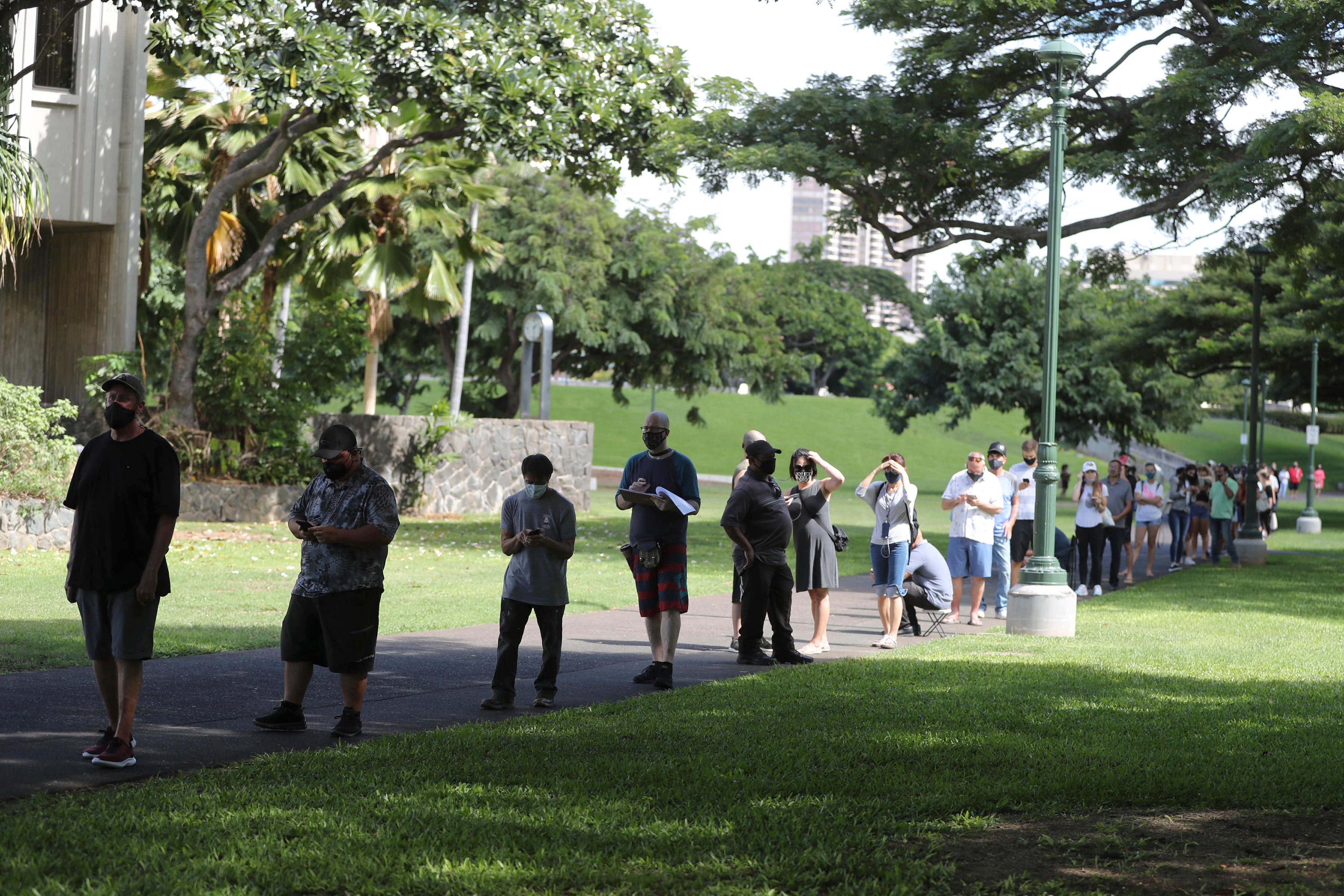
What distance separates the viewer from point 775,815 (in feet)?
18.1

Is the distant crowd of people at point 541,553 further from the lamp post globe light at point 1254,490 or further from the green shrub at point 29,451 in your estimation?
the lamp post globe light at point 1254,490

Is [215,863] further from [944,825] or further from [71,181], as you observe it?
[71,181]

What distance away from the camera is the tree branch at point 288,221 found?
22.5 metres

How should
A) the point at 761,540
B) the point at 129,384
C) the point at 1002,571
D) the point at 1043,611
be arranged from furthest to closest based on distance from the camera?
the point at 1002,571 → the point at 1043,611 → the point at 761,540 → the point at 129,384

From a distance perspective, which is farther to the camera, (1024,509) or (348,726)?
(1024,509)

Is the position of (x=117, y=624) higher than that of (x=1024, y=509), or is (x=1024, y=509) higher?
(x=1024, y=509)

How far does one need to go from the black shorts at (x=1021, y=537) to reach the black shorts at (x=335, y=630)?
937cm

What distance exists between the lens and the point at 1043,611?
40.4 ft

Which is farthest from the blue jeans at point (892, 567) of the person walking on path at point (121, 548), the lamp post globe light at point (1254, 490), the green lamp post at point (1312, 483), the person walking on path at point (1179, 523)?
the green lamp post at point (1312, 483)

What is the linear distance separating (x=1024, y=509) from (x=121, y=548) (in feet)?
35.5

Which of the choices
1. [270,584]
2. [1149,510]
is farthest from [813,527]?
[1149,510]

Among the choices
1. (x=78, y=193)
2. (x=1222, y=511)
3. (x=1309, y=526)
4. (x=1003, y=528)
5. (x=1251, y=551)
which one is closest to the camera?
(x=1003, y=528)

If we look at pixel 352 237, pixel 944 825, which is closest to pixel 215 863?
pixel 944 825

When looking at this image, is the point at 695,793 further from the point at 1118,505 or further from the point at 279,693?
the point at 1118,505
